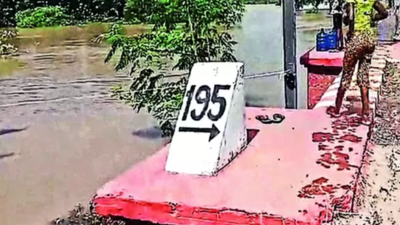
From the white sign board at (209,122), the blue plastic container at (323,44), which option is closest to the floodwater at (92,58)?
the blue plastic container at (323,44)

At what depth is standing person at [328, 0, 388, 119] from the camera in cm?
251

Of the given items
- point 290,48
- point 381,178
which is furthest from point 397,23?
point 381,178

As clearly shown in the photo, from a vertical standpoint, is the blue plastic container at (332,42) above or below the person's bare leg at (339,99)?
below

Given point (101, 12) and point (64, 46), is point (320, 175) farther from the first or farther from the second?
point (64, 46)

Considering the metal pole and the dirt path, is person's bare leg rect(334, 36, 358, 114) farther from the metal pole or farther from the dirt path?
the metal pole

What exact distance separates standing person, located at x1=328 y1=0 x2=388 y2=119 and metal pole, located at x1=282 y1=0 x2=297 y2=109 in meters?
1.03

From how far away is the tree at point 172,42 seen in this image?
9.98ft

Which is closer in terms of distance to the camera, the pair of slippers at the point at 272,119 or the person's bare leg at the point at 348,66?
the pair of slippers at the point at 272,119

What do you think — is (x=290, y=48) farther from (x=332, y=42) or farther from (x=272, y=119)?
(x=272, y=119)

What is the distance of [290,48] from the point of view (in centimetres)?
368

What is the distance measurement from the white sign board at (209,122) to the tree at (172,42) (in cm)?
120

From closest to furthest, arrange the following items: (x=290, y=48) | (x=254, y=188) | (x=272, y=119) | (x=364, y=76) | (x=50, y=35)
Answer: (x=254, y=188), (x=272, y=119), (x=364, y=76), (x=290, y=48), (x=50, y=35)

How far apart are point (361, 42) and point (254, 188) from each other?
115 cm

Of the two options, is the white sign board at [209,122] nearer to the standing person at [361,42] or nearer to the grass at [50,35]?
the standing person at [361,42]
